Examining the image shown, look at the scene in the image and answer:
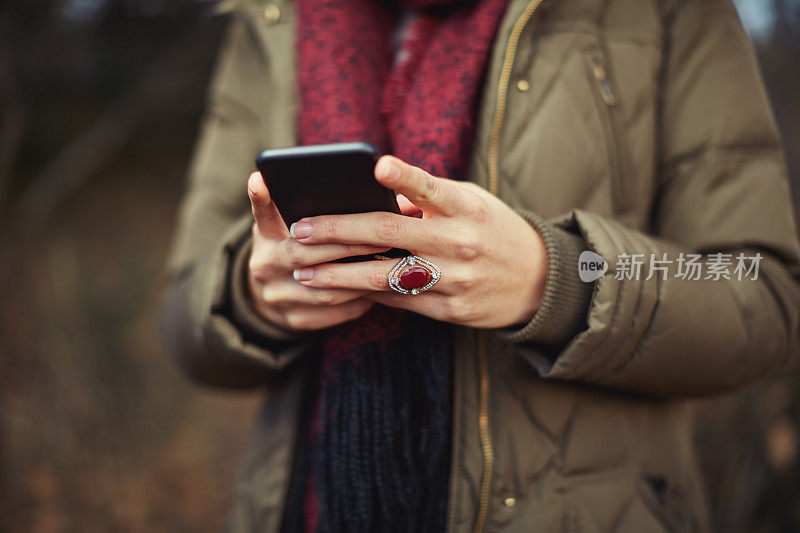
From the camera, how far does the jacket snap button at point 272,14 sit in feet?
4.14

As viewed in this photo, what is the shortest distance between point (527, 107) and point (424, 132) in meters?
0.21

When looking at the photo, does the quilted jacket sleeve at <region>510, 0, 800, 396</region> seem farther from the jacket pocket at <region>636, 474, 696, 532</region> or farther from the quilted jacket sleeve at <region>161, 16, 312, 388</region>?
the quilted jacket sleeve at <region>161, 16, 312, 388</region>

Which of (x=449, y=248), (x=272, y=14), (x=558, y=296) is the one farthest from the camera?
(x=272, y=14)

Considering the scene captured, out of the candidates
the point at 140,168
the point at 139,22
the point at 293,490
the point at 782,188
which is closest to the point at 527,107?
the point at 782,188

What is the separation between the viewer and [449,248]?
761 millimetres

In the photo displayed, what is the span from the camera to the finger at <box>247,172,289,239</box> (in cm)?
74

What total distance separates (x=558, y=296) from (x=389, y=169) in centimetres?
39

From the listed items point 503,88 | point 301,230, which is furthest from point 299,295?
point 503,88

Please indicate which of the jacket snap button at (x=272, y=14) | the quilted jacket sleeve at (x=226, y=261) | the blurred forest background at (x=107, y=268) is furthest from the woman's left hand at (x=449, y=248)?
the blurred forest background at (x=107, y=268)

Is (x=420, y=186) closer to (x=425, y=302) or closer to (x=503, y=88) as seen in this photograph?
(x=425, y=302)

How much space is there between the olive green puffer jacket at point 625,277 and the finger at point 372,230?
235 mm

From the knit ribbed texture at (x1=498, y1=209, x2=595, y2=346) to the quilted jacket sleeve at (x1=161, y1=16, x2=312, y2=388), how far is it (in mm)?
484

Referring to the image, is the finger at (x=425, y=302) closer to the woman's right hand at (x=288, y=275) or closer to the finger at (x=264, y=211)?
the woman's right hand at (x=288, y=275)

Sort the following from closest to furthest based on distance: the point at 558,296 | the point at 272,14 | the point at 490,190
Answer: the point at 558,296
the point at 490,190
the point at 272,14
